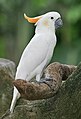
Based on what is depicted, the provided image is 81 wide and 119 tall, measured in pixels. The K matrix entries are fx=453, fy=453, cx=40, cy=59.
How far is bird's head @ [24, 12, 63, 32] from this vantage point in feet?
8.43

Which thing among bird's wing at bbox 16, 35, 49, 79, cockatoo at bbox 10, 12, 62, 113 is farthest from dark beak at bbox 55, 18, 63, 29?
bird's wing at bbox 16, 35, 49, 79

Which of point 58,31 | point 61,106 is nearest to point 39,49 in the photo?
point 61,106

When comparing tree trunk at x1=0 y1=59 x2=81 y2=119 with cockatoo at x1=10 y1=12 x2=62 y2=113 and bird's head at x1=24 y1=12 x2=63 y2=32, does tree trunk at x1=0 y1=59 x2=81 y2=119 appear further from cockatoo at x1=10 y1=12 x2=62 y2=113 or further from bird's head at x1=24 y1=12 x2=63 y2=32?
bird's head at x1=24 y1=12 x2=63 y2=32

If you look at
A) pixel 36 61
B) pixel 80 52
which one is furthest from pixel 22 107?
pixel 80 52

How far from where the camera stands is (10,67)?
9.00 feet

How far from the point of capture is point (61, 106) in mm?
2139

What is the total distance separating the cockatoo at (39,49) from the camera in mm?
2504

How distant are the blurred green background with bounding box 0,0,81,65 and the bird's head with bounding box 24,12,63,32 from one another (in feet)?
12.6

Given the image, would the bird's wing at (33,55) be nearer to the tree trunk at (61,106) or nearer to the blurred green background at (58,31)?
the tree trunk at (61,106)

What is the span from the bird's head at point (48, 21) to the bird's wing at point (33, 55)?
7 cm

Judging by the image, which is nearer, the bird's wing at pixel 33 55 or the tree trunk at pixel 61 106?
the tree trunk at pixel 61 106

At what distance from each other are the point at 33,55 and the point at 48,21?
0.71 ft

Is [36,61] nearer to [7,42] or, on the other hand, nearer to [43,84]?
[43,84]

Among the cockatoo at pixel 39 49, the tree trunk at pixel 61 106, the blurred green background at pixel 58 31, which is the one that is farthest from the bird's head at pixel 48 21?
the blurred green background at pixel 58 31
